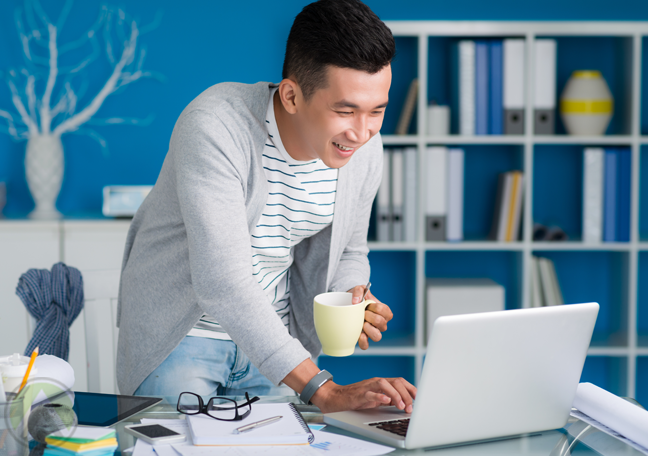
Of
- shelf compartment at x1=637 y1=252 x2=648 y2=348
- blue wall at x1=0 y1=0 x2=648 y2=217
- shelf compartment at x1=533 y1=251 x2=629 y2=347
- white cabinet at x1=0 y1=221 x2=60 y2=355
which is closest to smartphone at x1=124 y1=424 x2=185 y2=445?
white cabinet at x1=0 y1=221 x2=60 y2=355

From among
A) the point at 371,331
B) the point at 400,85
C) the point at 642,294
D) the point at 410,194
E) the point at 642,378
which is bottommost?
the point at 642,378

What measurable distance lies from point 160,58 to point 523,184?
1.62 m

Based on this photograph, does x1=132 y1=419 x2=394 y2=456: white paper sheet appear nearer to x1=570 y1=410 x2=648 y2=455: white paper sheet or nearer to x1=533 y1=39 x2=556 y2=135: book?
x1=570 y1=410 x2=648 y2=455: white paper sheet

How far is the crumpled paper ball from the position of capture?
34.9 inches

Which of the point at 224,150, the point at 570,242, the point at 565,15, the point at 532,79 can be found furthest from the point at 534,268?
the point at 224,150

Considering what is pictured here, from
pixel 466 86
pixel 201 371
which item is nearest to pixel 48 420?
pixel 201 371

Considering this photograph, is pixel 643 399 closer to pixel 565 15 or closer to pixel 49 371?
pixel 565 15

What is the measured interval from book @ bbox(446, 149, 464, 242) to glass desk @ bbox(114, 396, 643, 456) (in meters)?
1.69

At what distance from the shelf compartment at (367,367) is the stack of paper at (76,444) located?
209 centimetres

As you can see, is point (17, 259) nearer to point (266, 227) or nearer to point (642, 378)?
point (266, 227)

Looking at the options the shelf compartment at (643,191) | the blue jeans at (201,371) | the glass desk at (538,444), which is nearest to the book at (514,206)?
the shelf compartment at (643,191)

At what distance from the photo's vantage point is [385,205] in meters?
2.69

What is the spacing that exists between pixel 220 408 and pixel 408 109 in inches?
73.9

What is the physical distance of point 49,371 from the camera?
3.25 ft
